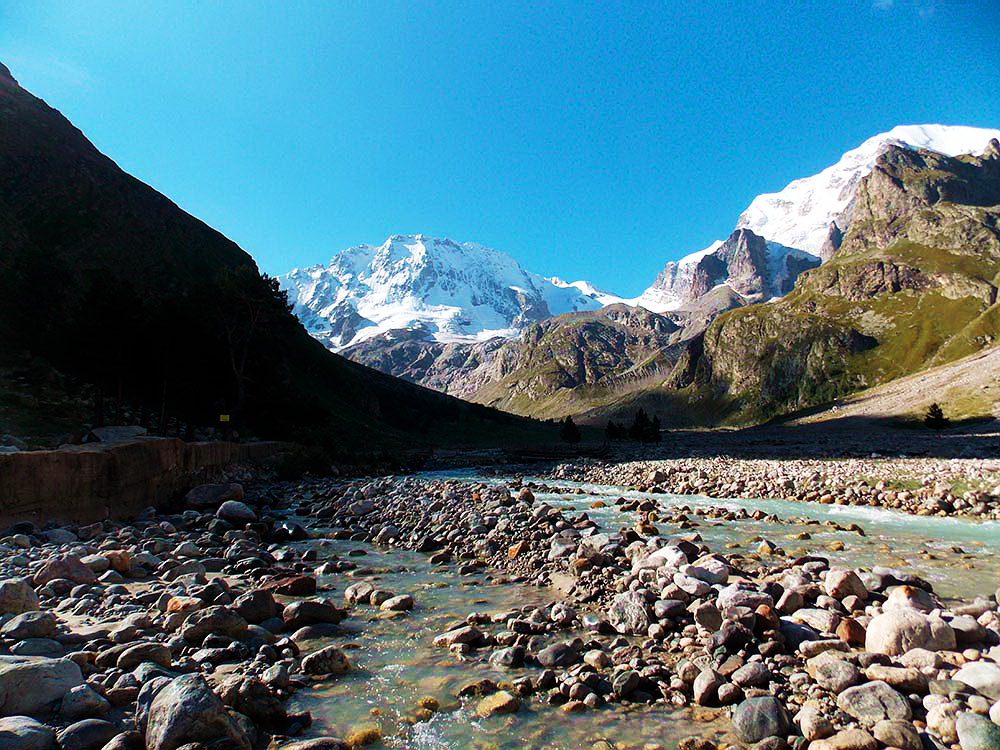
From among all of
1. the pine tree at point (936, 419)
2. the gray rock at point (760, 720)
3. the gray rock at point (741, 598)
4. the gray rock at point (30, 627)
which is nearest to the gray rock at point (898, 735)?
the gray rock at point (760, 720)

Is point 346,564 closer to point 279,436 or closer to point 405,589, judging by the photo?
point 405,589

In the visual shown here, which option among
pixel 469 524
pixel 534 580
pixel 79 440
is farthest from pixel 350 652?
pixel 79 440

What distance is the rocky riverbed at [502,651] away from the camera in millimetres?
5461

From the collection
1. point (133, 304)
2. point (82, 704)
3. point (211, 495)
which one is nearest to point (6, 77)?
point (133, 304)

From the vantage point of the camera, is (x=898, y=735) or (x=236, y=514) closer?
(x=898, y=735)

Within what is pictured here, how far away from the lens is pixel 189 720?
5020 millimetres

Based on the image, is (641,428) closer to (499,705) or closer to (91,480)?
(91,480)

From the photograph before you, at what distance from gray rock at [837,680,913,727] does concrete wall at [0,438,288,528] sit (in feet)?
65.7

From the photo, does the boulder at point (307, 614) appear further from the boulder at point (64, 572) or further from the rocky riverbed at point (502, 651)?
the boulder at point (64, 572)

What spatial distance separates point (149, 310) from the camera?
44.3 meters

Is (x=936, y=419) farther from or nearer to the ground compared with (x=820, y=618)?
farther from the ground

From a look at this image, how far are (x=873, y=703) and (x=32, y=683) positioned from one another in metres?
9.19

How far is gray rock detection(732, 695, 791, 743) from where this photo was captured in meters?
5.56

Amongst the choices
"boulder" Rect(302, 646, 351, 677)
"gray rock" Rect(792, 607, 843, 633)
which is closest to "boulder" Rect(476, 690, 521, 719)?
"boulder" Rect(302, 646, 351, 677)
